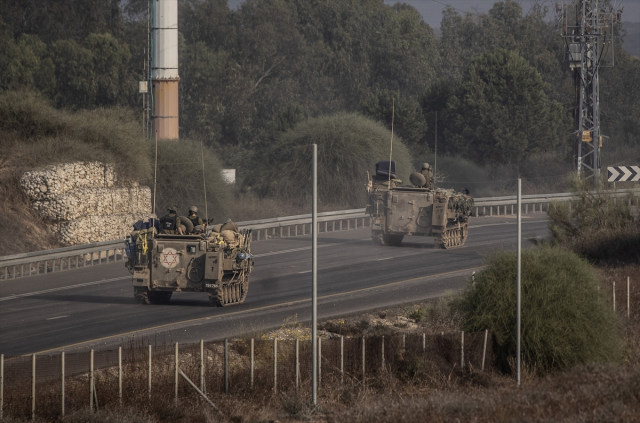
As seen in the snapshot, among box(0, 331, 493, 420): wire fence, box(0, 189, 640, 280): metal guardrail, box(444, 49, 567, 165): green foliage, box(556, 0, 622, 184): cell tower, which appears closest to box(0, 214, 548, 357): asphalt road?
box(0, 189, 640, 280): metal guardrail

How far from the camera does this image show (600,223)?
28.9 meters

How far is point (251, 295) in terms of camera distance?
23.1 metres

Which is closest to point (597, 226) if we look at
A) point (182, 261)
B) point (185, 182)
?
point (182, 261)

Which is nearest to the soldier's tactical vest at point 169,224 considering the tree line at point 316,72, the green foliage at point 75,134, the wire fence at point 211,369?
the wire fence at point 211,369

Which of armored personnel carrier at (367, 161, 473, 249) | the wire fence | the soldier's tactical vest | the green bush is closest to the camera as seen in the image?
the wire fence

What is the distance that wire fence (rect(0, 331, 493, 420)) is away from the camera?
13.1 meters

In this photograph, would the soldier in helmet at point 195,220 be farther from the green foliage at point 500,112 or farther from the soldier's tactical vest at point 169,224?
the green foliage at point 500,112

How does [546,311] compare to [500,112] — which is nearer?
[546,311]

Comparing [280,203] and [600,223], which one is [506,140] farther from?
[600,223]

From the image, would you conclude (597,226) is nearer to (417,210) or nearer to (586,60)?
(417,210)

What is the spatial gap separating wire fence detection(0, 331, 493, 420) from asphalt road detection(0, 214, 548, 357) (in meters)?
2.45

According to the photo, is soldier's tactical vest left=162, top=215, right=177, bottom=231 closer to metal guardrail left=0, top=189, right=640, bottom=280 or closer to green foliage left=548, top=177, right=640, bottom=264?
metal guardrail left=0, top=189, right=640, bottom=280

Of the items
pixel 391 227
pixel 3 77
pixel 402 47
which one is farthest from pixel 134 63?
pixel 391 227

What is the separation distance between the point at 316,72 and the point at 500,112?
2438 cm
